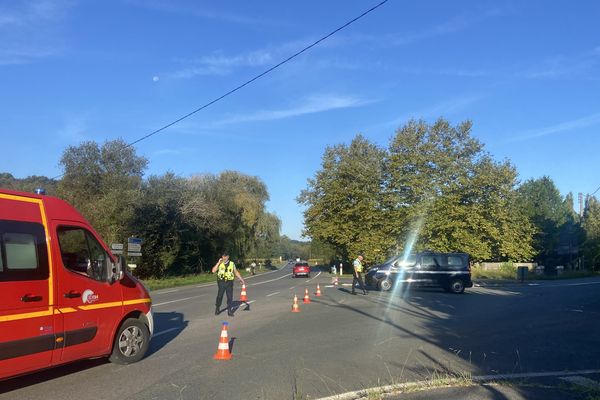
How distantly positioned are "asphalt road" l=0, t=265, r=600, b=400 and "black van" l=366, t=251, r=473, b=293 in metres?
7.86

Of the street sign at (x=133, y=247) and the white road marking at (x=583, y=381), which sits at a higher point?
the street sign at (x=133, y=247)

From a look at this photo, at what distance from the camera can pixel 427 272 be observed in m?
23.8

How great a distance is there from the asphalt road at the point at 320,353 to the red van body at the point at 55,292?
0.43 metres

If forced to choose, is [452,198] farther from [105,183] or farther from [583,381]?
[583,381]

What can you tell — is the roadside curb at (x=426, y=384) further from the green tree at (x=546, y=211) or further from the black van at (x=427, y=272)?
the green tree at (x=546, y=211)

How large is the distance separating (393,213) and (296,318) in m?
31.0

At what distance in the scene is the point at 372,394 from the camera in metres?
5.96

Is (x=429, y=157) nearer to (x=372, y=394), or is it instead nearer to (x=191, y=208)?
(x=191, y=208)

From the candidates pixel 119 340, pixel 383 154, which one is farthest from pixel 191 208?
pixel 119 340

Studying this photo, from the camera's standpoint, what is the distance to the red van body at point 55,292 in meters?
5.74

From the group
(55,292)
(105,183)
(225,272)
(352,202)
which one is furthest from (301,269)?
(55,292)

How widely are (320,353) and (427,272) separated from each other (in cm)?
1620

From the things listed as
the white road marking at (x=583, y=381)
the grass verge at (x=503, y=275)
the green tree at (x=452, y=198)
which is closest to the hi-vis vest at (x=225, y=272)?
the white road marking at (x=583, y=381)

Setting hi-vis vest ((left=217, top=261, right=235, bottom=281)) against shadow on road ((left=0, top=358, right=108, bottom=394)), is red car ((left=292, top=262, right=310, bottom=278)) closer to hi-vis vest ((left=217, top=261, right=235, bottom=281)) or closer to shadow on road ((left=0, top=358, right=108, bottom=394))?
hi-vis vest ((left=217, top=261, right=235, bottom=281))
